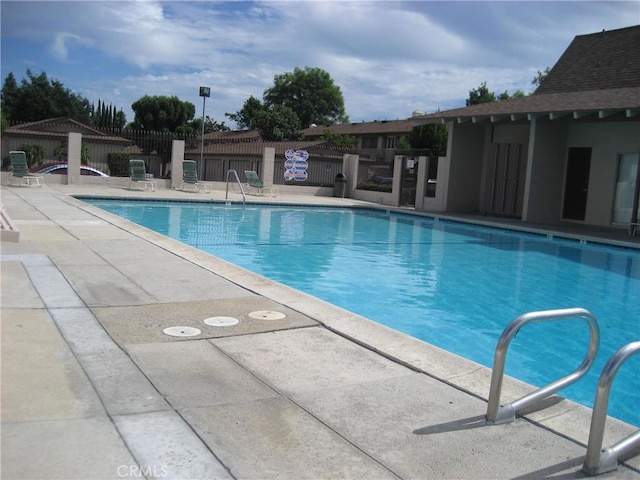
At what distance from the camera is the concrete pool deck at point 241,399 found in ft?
10.5

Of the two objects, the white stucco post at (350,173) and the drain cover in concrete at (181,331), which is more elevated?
the white stucco post at (350,173)

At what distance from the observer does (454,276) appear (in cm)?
1155

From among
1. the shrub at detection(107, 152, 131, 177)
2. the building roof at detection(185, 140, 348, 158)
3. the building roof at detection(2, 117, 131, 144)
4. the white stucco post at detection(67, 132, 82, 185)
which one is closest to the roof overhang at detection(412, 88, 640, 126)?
the white stucco post at detection(67, 132, 82, 185)

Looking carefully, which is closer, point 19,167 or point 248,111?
point 19,167

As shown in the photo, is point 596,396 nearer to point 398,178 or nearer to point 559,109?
point 559,109

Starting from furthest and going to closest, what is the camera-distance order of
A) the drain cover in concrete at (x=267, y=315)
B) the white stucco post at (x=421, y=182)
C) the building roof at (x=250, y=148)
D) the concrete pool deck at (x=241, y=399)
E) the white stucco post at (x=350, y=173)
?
the building roof at (x=250, y=148), the white stucco post at (x=350, y=173), the white stucco post at (x=421, y=182), the drain cover in concrete at (x=267, y=315), the concrete pool deck at (x=241, y=399)

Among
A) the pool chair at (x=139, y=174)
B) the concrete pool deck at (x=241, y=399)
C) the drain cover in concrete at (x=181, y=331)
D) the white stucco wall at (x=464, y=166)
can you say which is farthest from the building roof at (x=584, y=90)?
the drain cover in concrete at (x=181, y=331)

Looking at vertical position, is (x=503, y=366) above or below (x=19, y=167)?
below

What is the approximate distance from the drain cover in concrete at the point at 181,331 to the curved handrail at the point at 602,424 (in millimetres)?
3323

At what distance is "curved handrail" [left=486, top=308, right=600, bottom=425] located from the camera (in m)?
3.75

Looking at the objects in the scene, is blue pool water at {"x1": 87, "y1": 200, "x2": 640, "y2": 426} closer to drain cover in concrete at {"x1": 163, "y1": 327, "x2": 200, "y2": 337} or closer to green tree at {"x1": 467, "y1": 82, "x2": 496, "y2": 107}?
drain cover in concrete at {"x1": 163, "y1": 327, "x2": 200, "y2": 337}

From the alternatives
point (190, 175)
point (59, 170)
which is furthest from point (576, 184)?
point (59, 170)

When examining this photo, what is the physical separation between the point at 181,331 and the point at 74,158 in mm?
21356

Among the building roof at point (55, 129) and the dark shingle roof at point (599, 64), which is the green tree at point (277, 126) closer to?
the building roof at point (55, 129)
